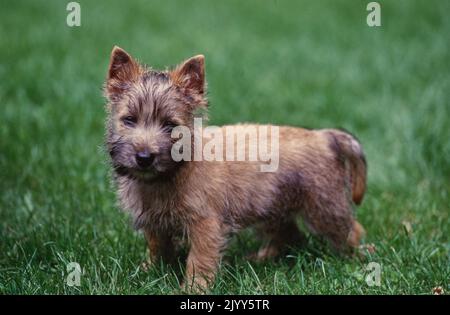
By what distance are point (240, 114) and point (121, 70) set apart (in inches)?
155

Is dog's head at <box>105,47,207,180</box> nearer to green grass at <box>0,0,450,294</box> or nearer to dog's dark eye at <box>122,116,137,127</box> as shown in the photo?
dog's dark eye at <box>122,116,137,127</box>

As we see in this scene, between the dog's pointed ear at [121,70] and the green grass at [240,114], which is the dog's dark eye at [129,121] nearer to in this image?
the dog's pointed ear at [121,70]

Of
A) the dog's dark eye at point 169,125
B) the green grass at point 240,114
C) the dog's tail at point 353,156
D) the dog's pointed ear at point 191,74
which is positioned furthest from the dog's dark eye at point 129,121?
the dog's tail at point 353,156

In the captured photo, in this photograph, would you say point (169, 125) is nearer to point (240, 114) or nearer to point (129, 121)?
point (129, 121)

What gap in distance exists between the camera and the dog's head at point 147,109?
14.6ft

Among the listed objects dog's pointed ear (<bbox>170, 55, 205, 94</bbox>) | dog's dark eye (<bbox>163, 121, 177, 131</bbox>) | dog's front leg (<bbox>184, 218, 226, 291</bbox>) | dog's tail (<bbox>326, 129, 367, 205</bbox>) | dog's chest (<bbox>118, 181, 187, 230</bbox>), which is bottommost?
dog's front leg (<bbox>184, 218, 226, 291</bbox>)

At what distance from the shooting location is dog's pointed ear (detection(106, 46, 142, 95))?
475cm

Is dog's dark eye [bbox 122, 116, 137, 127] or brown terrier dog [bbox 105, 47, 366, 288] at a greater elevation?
dog's dark eye [bbox 122, 116, 137, 127]

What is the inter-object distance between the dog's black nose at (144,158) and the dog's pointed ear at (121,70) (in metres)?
0.58

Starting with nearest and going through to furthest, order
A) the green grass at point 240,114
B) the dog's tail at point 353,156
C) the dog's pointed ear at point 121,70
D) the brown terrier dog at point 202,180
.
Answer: the brown terrier dog at point 202,180
the dog's pointed ear at point 121,70
the green grass at point 240,114
the dog's tail at point 353,156

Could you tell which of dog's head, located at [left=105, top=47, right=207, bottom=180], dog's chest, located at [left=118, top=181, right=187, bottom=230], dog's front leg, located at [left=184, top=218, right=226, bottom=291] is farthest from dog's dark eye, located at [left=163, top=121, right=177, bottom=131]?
dog's front leg, located at [left=184, top=218, right=226, bottom=291]

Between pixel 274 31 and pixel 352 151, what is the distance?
7131mm

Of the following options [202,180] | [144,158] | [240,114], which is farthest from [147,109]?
[240,114]
